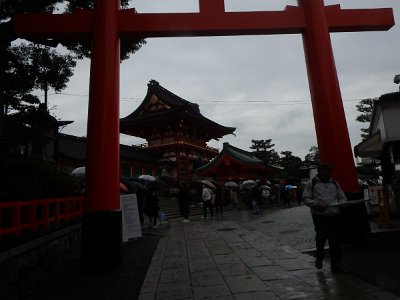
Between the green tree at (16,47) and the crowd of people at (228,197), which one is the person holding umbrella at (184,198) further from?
the green tree at (16,47)

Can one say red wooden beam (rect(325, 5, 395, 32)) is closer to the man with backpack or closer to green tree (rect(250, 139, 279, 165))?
the man with backpack

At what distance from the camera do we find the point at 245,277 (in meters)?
4.84

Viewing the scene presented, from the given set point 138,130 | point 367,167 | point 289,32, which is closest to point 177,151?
point 138,130

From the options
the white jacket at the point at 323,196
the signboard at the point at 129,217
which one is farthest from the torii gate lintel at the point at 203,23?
the signboard at the point at 129,217

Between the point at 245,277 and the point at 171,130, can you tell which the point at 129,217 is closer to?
the point at 245,277

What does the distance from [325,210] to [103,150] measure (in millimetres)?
3602

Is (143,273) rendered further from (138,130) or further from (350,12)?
(138,130)

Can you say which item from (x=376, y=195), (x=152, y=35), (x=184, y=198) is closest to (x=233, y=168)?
(x=184, y=198)

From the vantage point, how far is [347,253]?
5.99 m

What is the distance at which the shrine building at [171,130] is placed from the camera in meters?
29.7

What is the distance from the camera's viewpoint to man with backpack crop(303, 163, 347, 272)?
4863 millimetres

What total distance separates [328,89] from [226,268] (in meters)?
3.81

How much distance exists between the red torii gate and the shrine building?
20.5m

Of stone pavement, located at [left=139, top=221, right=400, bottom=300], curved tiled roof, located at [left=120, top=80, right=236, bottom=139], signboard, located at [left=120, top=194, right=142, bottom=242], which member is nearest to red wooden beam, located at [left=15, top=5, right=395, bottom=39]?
signboard, located at [left=120, top=194, right=142, bottom=242]
